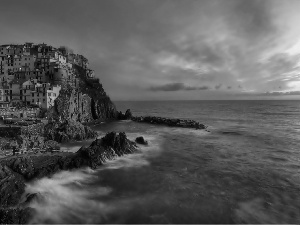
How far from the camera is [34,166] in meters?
34.5

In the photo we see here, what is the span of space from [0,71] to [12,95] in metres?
28.2

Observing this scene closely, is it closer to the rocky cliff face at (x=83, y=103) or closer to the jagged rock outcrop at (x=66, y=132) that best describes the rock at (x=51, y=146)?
the jagged rock outcrop at (x=66, y=132)

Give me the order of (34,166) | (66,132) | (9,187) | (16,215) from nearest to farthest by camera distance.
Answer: (16,215), (9,187), (34,166), (66,132)

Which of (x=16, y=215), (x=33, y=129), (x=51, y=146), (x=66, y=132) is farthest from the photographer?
(x=66, y=132)

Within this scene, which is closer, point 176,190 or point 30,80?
point 176,190

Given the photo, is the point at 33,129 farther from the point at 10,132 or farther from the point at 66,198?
the point at 66,198

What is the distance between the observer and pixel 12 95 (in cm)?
8150

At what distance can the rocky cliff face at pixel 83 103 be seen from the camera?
3324 inches

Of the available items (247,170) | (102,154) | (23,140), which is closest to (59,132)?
(23,140)

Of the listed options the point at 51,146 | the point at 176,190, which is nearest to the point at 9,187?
the point at 51,146

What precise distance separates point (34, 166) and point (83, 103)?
70.0 metres

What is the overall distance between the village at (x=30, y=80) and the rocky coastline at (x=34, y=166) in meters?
6.64

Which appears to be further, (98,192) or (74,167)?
(74,167)

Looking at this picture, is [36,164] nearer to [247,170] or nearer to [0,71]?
[247,170]
